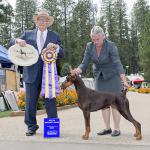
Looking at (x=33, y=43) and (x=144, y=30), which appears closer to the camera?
(x=33, y=43)

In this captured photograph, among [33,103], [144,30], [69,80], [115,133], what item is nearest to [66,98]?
[33,103]

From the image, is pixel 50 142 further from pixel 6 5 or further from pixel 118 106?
pixel 6 5

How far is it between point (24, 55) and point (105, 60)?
4.80 feet

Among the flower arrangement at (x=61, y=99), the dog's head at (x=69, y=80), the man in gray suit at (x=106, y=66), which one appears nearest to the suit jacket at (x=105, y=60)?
the man in gray suit at (x=106, y=66)

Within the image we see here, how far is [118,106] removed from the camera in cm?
813

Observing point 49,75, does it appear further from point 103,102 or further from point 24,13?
point 24,13

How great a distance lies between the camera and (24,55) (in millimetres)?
8859

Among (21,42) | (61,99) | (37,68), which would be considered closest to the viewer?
(21,42)

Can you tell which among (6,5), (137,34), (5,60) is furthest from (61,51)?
(137,34)

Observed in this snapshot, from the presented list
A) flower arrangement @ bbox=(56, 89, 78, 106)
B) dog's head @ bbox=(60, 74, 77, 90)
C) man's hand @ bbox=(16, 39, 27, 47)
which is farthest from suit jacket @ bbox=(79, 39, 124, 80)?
flower arrangement @ bbox=(56, 89, 78, 106)

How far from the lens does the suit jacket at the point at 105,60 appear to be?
8.55m

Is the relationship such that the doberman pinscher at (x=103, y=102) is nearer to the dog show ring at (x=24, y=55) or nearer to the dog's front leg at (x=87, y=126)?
Result: the dog's front leg at (x=87, y=126)

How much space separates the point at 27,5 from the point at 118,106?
68.1m

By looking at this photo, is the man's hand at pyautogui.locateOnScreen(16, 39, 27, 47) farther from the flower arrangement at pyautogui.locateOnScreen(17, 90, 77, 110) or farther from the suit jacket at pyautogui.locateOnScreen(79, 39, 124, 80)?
the flower arrangement at pyautogui.locateOnScreen(17, 90, 77, 110)
